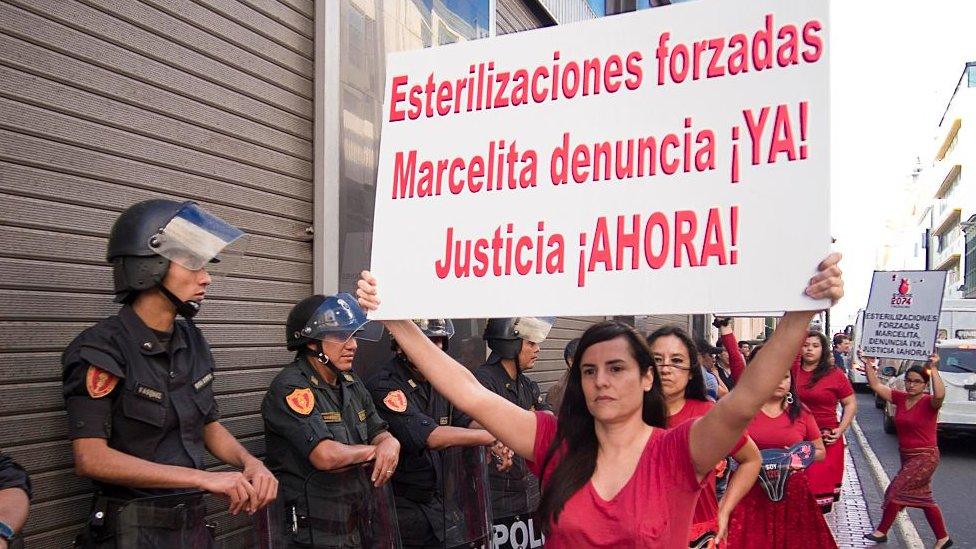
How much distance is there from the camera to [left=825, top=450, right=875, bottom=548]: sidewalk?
29.2 ft

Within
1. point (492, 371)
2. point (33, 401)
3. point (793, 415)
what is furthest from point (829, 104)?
point (793, 415)

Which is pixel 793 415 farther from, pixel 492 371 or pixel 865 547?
pixel 865 547

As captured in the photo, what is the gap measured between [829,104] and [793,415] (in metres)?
4.10

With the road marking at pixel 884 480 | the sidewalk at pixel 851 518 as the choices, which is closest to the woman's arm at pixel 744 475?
the sidewalk at pixel 851 518

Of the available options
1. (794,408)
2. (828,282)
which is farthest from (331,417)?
(794,408)

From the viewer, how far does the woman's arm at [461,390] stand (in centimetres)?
289

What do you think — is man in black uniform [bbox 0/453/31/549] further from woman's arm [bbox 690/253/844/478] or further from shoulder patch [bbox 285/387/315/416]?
woman's arm [bbox 690/253/844/478]

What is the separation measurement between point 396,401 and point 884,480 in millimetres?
9830

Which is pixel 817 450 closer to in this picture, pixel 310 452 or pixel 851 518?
pixel 310 452

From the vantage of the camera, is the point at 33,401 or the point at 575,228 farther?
the point at 33,401

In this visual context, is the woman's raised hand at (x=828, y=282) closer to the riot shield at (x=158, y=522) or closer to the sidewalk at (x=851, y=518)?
the riot shield at (x=158, y=522)

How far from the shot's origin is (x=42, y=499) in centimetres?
352

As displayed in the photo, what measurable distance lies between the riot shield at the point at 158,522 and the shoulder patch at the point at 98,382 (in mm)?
385

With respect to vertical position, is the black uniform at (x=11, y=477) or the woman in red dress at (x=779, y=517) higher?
the black uniform at (x=11, y=477)
